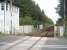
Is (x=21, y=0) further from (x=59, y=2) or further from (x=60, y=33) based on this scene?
(x=60, y=33)

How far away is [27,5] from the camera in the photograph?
315 feet

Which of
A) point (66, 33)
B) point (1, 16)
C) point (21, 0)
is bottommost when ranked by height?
point (66, 33)

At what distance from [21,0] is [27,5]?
346 centimetres

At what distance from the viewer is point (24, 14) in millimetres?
92875

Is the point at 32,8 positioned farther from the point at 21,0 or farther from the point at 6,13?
the point at 6,13

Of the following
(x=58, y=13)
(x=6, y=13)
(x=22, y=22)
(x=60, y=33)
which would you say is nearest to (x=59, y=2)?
(x=58, y=13)

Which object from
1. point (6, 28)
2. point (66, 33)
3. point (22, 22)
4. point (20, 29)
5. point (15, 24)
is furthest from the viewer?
point (22, 22)

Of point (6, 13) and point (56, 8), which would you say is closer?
point (6, 13)

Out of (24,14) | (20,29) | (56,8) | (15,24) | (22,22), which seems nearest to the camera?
(20,29)

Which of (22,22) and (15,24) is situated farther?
(22,22)

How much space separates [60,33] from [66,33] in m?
1.02

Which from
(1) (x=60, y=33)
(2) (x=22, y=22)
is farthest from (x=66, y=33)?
(2) (x=22, y=22)

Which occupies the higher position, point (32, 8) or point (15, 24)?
point (32, 8)

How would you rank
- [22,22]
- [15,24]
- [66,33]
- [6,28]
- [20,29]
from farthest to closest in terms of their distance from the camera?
[22,22] → [15,24] → [20,29] → [6,28] → [66,33]
